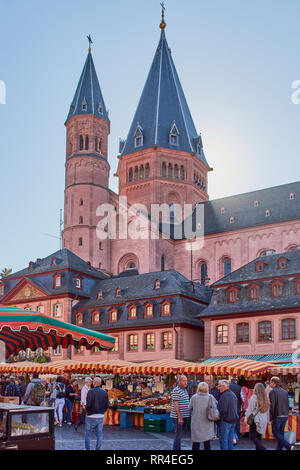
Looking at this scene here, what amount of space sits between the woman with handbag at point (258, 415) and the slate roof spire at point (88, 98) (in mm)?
55715

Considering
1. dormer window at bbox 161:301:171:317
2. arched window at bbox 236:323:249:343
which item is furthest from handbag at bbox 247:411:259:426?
dormer window at bbox 161:301:171:317

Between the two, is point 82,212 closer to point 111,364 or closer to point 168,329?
point 168,329

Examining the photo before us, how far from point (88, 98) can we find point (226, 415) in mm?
57547

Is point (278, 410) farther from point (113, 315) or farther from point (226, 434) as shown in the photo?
point (113, 315)

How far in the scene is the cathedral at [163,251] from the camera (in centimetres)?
3828

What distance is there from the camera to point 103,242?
61.5m

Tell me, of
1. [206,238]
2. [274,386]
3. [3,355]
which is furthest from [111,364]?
[206,238]

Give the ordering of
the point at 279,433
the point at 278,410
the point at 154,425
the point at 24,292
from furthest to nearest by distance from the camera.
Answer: the point at 24,292 < the point at 154,425 < the point at 278,410 < the point at 279,433

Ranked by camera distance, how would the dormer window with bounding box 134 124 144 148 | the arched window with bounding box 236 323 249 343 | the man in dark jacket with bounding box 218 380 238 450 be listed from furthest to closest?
the dormer window with bounding box 134 124 144 148 → the arched window with bounding box 236 323 249 343 → the man in dark jacket with bounding box 218 380 238 450

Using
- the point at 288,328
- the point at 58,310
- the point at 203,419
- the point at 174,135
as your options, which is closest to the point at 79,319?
the point at 58,310

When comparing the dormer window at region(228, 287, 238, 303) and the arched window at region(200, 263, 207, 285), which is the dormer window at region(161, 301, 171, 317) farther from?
the arched window at region(200, 263, 207, 285)

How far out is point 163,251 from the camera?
6022cm

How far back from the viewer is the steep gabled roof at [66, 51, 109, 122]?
215 ft

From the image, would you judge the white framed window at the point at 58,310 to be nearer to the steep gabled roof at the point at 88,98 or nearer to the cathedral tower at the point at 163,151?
the cathedral tower at the point at 163,151
